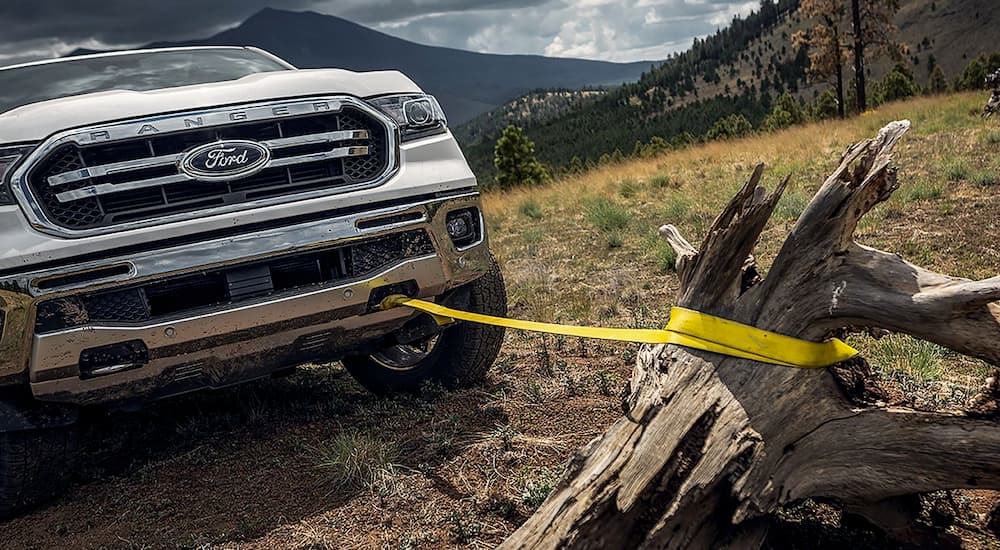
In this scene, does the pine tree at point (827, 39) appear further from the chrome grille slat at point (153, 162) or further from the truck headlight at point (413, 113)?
the chrome grille slat at point (153, 162)

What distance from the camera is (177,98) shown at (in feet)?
9.50

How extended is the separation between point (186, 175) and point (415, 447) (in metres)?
1.40

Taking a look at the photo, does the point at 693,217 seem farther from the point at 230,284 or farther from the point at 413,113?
the point at 230,284

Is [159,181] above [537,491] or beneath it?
above

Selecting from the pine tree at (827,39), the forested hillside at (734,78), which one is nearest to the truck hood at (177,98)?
the pine tree at (827,39)

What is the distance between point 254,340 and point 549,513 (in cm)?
151

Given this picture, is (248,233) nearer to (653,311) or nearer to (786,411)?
(786,411)

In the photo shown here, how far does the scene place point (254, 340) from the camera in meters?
2.96

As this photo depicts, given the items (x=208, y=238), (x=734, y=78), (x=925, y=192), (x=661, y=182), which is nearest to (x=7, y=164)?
(x=208, y=238)

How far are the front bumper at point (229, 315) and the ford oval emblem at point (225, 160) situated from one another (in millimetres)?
250

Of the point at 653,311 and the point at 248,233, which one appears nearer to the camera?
the point at 248,233

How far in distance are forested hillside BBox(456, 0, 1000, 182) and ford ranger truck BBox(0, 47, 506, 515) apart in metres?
77.7

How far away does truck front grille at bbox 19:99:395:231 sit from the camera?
269 centimetres

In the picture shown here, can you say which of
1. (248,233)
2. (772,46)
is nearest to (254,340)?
(248,233)
